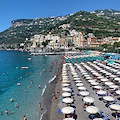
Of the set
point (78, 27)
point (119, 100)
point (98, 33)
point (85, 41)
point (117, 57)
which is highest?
point (78, 27)

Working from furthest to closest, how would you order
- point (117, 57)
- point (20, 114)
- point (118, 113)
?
point (117, 57) → point (20, 114) → point (118, 113)

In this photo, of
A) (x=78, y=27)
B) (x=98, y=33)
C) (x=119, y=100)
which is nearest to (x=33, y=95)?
(x=119, y=100)

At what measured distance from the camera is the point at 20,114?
14.4 m

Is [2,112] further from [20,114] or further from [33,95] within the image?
[33,95]

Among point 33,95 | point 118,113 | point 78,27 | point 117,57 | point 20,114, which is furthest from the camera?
point 78,27

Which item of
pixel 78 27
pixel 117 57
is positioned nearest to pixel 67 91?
pixel 117 57

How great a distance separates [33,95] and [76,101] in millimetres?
7275

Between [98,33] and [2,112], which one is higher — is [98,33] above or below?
above

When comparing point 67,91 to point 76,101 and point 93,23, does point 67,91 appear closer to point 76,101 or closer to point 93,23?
point 76,101

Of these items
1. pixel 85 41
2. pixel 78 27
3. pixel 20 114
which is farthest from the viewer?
pixel 78 27

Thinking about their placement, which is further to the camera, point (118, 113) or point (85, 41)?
point (85, 41)

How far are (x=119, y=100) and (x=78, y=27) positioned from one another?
440ft

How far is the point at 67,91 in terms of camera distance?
17422 mm

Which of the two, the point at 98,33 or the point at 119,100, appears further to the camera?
the point at 98,33
